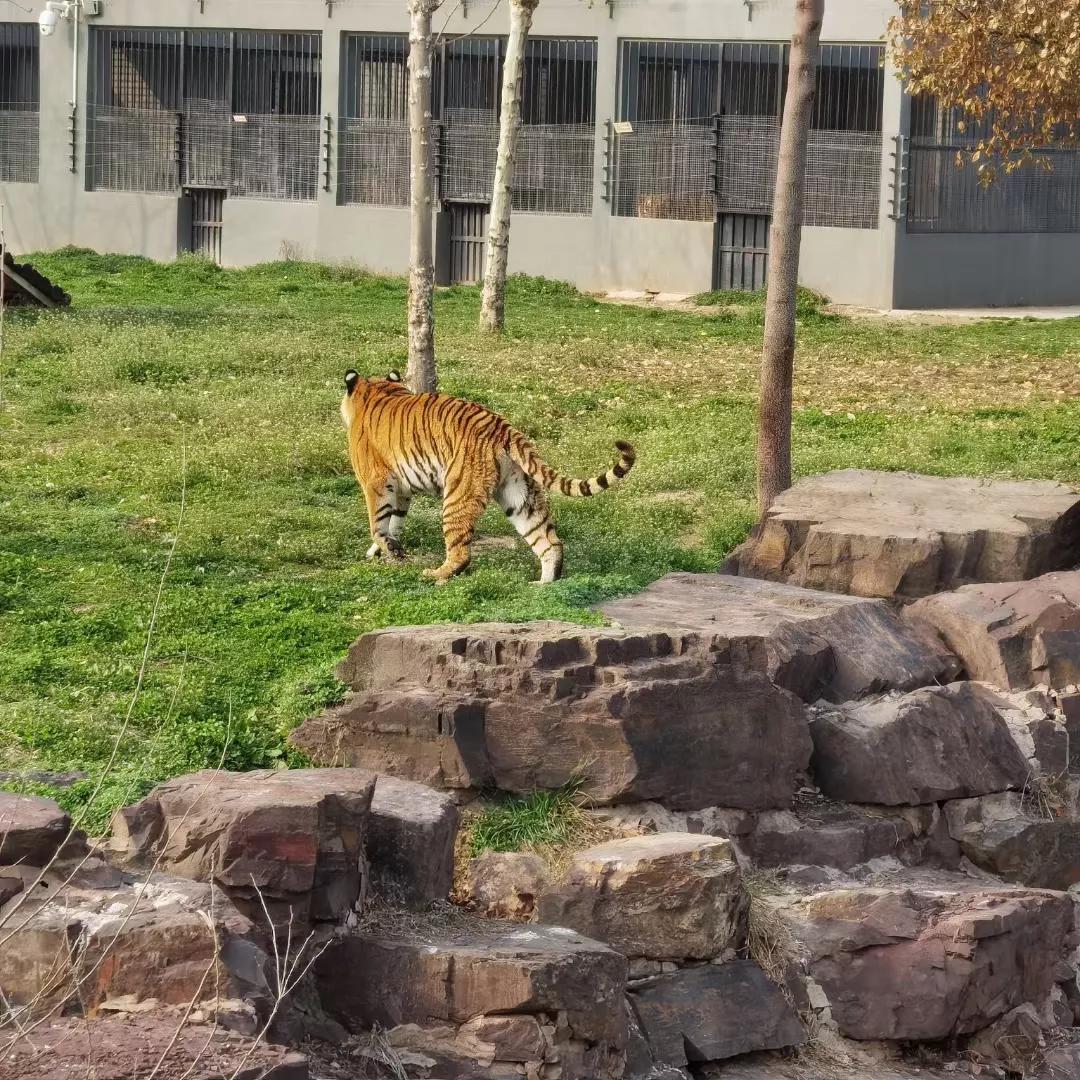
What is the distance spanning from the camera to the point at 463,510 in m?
9.93

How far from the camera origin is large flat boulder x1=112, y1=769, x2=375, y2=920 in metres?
5.58

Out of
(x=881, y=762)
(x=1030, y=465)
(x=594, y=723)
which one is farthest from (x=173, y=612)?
(x=1030, y=465)

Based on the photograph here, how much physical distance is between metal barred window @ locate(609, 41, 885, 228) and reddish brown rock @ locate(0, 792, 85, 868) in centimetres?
2044

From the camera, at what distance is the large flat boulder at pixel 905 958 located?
6508mm

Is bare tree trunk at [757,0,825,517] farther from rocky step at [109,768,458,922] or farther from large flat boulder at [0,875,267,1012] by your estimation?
large flat boulder at [0,875,267,1012]

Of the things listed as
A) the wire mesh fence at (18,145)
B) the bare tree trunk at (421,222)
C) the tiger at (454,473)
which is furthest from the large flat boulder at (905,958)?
the wire mesh fence at (18,145)

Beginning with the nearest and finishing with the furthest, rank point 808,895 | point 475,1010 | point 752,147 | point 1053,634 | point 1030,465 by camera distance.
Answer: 1. point 475,1010
2. point 808,895
3. point 1053,634
4. point 1030,465
5. point 752,147

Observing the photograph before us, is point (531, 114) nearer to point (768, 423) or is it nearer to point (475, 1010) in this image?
point (768, 423)

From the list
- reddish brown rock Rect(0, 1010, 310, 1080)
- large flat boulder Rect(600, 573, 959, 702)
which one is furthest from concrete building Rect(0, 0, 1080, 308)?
reddish brown rock Rect(0, 1010, 310, 1080)

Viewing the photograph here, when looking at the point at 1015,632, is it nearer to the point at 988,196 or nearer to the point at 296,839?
the point at 296,839

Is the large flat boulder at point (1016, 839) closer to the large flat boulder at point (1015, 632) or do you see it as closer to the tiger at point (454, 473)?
the large flat boulder at point (1015, 632)

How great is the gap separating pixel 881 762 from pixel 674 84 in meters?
20.6

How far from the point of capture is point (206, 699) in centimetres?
749

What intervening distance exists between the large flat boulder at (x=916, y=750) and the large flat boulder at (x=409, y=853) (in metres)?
1.96
